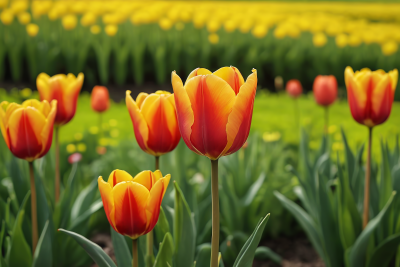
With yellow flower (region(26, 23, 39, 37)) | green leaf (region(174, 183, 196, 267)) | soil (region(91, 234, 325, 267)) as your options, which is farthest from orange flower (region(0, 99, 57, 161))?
yellow flower (region(26, 23, 39, 37))

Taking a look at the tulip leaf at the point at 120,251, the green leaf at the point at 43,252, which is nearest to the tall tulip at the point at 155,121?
the tulip leaf at the point at 120,251

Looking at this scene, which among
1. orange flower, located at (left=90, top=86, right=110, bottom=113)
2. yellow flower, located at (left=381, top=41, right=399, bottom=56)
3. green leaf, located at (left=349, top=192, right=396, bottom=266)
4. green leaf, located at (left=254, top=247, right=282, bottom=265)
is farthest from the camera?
yellow flower, located at (left=381, top=41, right=399, bottom=56)

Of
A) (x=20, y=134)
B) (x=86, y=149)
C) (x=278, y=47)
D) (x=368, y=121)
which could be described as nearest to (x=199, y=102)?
(x=20, y=134)

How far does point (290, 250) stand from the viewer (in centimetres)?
228

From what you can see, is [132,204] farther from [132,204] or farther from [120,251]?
[120,251]

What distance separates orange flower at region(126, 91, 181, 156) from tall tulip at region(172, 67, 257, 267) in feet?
0.81

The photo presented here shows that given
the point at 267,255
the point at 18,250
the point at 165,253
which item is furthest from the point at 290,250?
the point at 18,250

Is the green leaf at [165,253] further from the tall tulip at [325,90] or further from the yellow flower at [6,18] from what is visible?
the yellow flower at [6,18]

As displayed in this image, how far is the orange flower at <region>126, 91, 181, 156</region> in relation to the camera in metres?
1.21

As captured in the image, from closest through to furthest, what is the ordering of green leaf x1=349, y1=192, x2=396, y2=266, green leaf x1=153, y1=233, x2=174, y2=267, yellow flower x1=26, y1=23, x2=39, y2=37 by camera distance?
green leaf x1=153, y1=233, x2=174, y2=267 < green leaf x1=349, y1=192, x2=396, y2=266 < yellow flower x1=26, y1=23, x2=39, y2=37

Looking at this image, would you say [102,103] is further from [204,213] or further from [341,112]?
[341,112]

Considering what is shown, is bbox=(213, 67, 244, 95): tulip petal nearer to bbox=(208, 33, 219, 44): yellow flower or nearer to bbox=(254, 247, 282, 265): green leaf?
bbox=(254, 247, 282, 265): green leaf

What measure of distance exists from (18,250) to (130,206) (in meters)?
0.66

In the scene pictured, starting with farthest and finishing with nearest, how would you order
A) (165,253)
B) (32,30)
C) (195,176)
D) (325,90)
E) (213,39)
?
(213,39) → (32,30) → (325,90) → (195,176) → (165,253)
